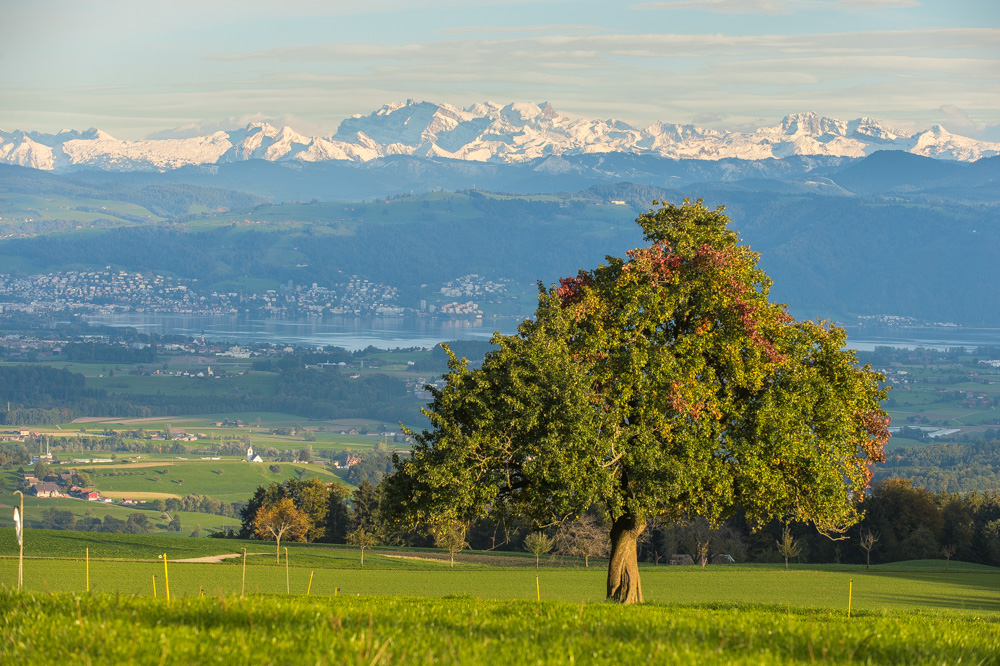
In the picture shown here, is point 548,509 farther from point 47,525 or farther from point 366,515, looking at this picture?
point 47,525

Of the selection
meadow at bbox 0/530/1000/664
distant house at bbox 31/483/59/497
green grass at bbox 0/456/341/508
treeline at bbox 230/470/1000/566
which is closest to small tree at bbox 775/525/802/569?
treeline at bbox 230/470/1000/566

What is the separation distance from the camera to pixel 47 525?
112m

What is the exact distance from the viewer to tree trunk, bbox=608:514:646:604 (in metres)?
24.2

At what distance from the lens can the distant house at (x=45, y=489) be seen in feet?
463

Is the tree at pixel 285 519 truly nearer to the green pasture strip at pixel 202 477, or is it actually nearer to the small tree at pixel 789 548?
the small tree at pixel 789 548

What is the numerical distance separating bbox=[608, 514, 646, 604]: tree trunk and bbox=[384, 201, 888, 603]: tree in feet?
0.13

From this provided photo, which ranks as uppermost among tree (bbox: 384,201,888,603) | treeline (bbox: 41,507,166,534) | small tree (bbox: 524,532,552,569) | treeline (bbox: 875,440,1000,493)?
tree (bbox: 384,201,888,603)

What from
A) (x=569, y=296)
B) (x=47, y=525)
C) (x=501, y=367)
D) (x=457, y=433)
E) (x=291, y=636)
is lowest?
(x=47, y=525)

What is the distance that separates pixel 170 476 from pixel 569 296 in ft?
480

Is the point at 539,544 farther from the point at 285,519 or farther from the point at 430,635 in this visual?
the point at 430,635

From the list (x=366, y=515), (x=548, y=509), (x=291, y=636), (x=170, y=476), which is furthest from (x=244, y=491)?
(x=291, y=636)

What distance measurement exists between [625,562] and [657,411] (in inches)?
183

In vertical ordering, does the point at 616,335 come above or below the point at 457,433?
above

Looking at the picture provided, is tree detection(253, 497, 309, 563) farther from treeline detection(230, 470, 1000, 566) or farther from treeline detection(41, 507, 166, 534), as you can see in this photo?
treeline detection(41, 507, 166, 534)
